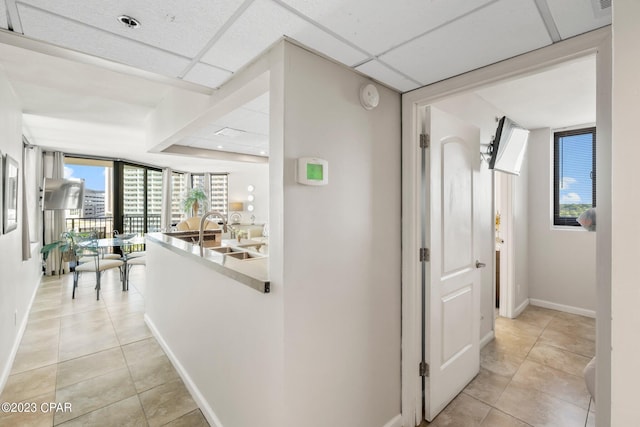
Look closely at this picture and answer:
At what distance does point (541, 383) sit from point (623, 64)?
8.76 feet

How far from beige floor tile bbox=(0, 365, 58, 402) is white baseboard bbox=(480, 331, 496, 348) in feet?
12.5

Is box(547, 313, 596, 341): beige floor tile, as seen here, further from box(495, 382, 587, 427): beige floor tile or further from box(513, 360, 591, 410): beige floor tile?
box(495, 382, 587, 427): beige floor tile

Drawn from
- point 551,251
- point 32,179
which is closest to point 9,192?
point 32,179

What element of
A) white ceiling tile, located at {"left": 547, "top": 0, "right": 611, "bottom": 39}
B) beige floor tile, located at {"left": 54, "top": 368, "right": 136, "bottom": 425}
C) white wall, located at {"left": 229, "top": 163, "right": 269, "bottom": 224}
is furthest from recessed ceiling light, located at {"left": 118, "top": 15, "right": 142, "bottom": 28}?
white wall, located at {"left": 229, "top": 163, "right": 269, "bottom": 224}

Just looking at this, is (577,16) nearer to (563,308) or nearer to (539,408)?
(539,408)

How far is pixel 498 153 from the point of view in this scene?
2.62m

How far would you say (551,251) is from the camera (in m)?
3.90

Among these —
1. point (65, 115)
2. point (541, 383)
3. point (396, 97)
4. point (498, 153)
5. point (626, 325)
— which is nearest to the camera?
point (626, 325)

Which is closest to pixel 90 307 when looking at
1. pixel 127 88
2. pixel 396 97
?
pixel 127 88

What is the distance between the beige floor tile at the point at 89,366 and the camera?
237cm

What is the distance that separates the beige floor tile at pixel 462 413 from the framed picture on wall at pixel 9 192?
144 inches

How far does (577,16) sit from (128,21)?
1843 millimetres

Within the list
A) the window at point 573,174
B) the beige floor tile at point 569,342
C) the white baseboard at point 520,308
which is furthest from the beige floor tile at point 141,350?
the window at point 573,174

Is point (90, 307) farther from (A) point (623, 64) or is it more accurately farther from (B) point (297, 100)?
(A) point (623, 64)
